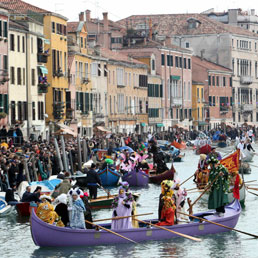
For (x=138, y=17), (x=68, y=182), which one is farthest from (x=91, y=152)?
(x=138, y=17)

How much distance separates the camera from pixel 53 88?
69.6 metres

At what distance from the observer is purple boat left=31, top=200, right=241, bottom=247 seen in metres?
26.7

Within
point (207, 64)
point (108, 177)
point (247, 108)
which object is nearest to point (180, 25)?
point (207, 64)

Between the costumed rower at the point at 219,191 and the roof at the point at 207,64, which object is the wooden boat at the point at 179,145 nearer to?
the roof at the point at 207,64

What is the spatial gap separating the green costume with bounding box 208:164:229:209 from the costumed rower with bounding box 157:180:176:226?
228 centimetres

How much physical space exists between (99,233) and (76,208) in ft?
4.48

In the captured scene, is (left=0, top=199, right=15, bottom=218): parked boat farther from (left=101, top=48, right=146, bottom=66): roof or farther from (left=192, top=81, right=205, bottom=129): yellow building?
(left=192, top=81, right=205, bottom=129): yellow building

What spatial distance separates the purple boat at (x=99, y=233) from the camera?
87.6 feet

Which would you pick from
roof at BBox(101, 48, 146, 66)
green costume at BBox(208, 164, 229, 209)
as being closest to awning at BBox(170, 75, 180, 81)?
roof at BBox(101, 48, 146, 66)

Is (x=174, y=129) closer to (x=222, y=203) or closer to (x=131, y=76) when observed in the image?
(x=131, y=76)

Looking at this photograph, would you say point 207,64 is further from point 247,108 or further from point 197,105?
point 247,108

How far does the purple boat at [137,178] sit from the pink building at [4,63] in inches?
547

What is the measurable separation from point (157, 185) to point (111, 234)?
61.5 feet

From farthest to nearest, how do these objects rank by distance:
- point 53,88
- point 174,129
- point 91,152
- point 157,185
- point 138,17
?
1. point 138,17
2. point 174,129
3. point 53,88
4. point 91,152
5. point 157,185
